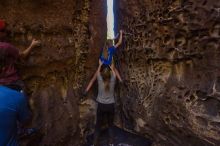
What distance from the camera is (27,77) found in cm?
373

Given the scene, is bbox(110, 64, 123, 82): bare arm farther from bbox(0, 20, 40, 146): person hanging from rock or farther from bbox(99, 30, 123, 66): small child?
bbox(0, 20, 40, 146): person hanging from rock

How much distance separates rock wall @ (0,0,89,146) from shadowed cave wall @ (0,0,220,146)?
0.04 ft

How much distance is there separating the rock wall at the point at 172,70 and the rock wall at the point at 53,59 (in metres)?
0.70

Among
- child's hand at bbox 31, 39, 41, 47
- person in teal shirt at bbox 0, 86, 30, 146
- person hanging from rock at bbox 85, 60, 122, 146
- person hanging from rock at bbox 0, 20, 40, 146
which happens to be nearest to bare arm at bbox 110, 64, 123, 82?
person hanging from rock at bbox 85, 60, 122, 146

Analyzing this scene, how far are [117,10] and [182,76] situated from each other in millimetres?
1599

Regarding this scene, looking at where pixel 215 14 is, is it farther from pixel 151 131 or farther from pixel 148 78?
pixel 151 131

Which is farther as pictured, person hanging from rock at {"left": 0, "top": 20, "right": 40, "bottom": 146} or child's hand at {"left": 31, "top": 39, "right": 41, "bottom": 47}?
child's hand at {"left": 31, "top": 39, "right": 41, "bottom": 47}

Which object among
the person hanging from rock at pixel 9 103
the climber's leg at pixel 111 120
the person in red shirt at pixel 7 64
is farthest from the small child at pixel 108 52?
the person hanging from rock at pixel 9 103

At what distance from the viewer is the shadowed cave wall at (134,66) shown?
3.27m

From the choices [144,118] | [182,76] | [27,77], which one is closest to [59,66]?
[27,77]

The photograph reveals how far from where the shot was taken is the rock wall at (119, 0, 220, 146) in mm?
3188

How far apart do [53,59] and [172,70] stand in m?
1.53

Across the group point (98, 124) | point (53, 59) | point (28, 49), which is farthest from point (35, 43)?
point (98, 124)

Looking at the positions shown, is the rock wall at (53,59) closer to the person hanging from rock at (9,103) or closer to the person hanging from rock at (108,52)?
the person hanging from rock at (108,52)
